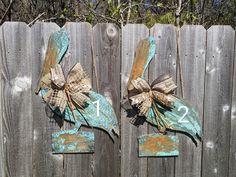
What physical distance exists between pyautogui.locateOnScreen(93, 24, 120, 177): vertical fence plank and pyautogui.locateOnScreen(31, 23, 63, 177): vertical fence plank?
264 mm

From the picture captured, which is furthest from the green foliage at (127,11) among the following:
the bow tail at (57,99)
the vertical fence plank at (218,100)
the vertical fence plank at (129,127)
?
the bow tail at (57,99)

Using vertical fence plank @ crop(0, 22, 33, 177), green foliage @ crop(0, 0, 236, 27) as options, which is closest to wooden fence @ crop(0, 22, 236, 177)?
vertical fence plank @ crop(0, 22, 33, 177)

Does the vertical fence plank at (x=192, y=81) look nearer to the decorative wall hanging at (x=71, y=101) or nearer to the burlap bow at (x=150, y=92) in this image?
the burlap bow at (x=150, y=92)

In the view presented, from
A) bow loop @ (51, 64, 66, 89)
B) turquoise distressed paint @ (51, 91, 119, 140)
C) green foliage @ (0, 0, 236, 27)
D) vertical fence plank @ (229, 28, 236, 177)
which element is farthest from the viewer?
green foliage @ (0, 0, 236, 27)

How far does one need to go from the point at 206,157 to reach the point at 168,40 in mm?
868

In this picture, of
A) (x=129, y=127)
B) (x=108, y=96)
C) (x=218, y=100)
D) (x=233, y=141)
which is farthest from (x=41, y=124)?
Answer: (x=233, y=141)

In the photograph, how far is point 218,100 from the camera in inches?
105

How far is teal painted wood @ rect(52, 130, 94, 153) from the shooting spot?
2.55 meters

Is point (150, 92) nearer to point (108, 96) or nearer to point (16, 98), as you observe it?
point (108, 96)

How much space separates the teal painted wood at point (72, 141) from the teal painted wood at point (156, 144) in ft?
1.14

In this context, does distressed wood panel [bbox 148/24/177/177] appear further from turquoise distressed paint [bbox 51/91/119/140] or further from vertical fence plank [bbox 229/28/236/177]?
vertical fence plank [bbox 229/28/236/177]

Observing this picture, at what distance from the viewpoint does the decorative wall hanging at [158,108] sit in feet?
8.27

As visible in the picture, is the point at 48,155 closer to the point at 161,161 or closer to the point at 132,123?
the point at 132,123

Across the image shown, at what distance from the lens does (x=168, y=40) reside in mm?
2559
